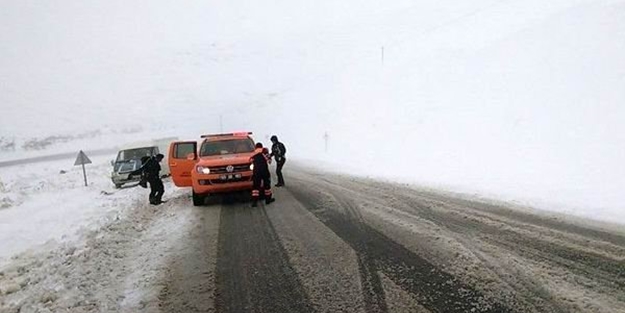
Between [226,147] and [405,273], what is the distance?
30.4 ft

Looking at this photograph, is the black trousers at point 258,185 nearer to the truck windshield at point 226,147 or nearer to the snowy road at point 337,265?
the snowy road at point 337,265

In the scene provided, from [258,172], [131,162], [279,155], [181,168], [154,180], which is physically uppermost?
[279,155]

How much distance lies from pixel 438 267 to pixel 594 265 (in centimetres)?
197

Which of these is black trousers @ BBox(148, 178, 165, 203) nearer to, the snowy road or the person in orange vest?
the snowy road

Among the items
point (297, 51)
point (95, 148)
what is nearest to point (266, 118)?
point (95, 148)

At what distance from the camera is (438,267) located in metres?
6.21

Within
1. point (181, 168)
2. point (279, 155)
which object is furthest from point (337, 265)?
point (181, 168)

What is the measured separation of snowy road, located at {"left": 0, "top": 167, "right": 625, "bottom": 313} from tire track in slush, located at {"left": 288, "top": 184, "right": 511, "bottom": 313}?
0.02m

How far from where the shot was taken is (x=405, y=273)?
600cm

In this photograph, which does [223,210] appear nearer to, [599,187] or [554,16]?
[599,187]

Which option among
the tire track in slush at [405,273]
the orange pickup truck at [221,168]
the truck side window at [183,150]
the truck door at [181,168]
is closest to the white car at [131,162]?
the truck side window at [183,150]

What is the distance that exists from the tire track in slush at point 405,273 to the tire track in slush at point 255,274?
888mm

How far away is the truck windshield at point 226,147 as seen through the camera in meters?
14.1

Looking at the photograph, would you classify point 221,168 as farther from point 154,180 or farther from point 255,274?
point 255,274
